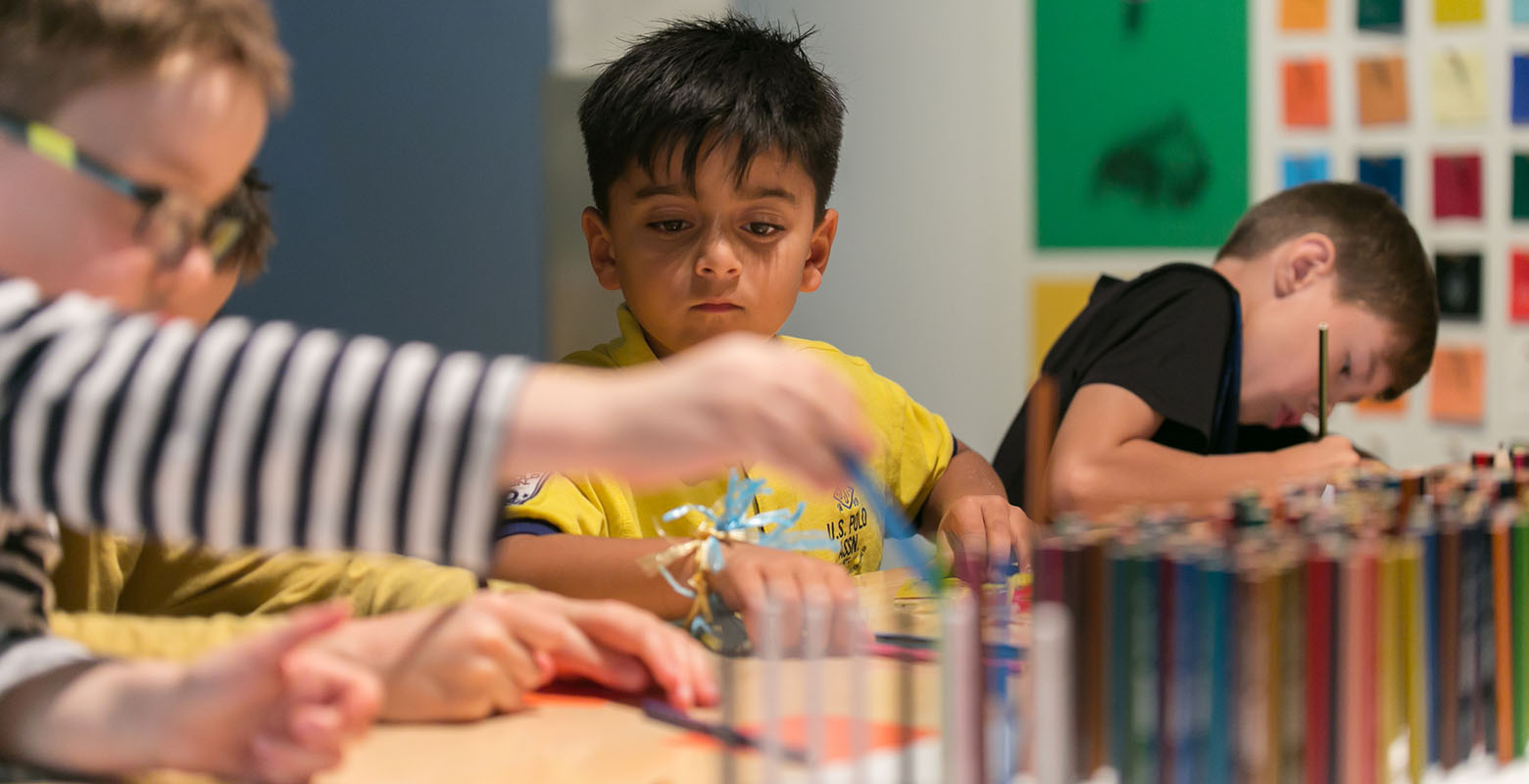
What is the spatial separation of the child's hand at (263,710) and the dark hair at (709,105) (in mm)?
775

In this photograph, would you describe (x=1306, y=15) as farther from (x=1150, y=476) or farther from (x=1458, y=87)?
(x=1150, y=476)

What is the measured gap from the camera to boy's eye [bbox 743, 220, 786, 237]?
128 centimetres

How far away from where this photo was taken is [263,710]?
1.79ft

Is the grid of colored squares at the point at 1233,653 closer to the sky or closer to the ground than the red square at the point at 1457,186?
closer to the ground

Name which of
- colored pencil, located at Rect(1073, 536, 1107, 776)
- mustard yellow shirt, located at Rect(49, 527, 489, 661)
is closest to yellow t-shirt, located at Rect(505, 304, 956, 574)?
mustard yellow shirt, located at Rect(49, 527, 489, 661)

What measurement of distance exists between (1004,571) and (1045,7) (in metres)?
1.54

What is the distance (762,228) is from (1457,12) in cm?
137

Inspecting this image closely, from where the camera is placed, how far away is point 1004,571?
982mm

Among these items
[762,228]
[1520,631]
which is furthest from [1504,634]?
[762,228]

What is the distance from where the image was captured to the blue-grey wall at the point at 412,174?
84.0 inches

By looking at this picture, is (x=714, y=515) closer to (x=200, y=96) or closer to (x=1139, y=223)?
(x=200, y=96)

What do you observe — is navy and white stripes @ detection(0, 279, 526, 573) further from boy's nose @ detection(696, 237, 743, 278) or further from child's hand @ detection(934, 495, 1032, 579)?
boy's nose @ detection(696, 237, 743, 278)

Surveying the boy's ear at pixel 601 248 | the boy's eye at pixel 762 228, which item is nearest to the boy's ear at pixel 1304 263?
the boy's eye at pixel 762 228

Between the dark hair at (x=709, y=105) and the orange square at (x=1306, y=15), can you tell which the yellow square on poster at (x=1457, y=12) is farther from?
the dark hair at (x=709, y=105)
